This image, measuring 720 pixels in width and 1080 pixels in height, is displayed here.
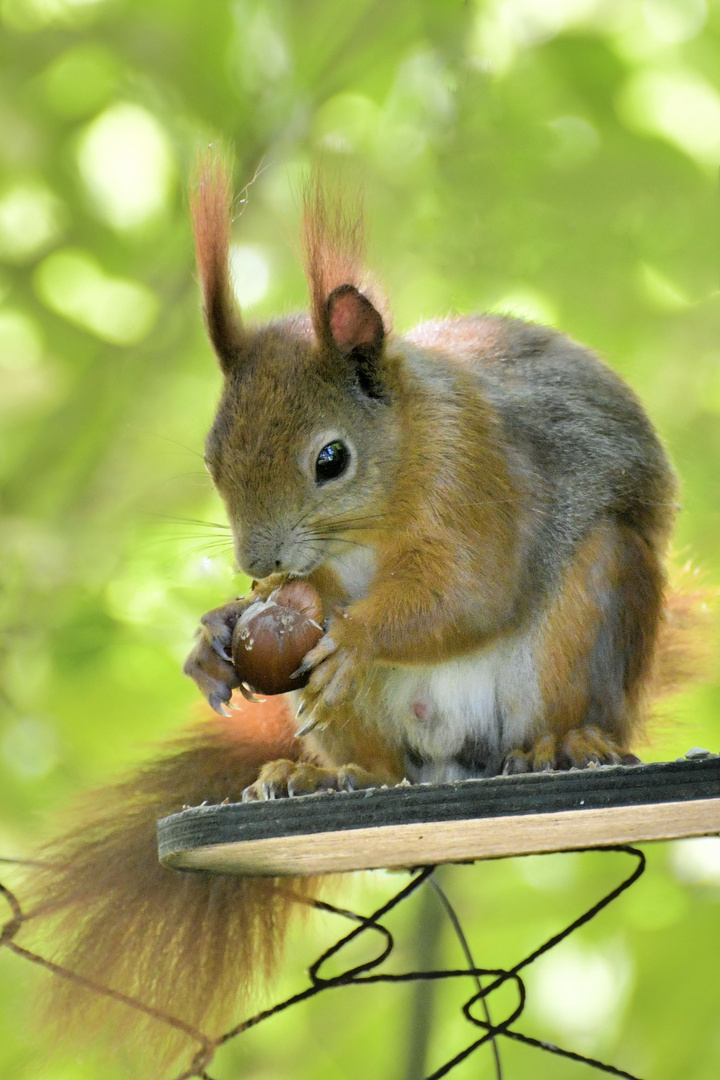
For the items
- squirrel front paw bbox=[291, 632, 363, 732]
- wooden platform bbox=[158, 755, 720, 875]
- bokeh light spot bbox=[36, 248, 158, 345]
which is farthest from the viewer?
bokeh light spot bbox=[36, 248, 158, 345]

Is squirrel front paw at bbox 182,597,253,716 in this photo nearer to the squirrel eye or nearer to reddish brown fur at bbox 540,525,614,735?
the squirrel eye

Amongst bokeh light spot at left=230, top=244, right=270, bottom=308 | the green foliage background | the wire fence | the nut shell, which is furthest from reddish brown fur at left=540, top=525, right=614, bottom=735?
bokeh light spot at left=230, top=244, right=270, bottom=308

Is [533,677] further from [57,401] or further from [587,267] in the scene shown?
[57,401]

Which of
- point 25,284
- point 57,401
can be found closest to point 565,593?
point 57,401

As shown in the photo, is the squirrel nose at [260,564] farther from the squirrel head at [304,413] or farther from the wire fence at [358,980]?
the wire fence at [358,980]

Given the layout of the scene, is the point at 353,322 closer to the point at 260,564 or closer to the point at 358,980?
the point at 260,564

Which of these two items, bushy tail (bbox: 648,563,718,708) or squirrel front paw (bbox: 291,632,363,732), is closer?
squirrel front paw (bbox: 291,632,363,732)

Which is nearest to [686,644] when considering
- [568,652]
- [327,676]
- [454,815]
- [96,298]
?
[568,652]
